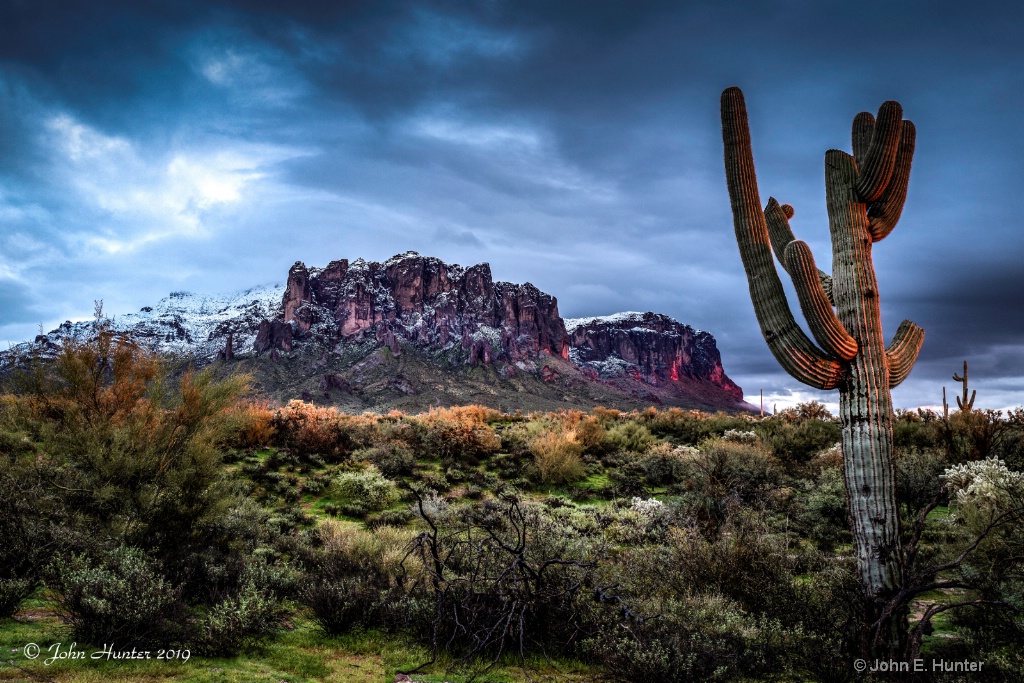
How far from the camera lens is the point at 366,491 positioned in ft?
40.1

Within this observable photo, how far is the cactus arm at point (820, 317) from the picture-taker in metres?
5.18

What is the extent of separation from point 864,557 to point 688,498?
20.3 ft

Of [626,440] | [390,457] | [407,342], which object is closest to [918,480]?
[626,440]

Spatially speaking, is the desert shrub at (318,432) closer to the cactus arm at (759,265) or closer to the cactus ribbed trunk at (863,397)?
the cactus arm at (759,265)

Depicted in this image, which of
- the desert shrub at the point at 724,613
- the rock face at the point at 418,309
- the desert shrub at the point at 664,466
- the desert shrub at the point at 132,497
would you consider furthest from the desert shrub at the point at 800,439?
the rock face at the point at 418,309

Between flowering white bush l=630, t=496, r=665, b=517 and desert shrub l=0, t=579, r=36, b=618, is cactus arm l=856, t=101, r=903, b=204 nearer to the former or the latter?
flowering white bush l=630, t=496, r=665, b=517

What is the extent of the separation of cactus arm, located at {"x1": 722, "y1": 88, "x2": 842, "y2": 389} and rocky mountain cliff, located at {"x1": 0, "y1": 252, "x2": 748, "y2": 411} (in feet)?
266

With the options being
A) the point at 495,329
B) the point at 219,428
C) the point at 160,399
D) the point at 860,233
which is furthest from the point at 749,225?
the point at 495,329

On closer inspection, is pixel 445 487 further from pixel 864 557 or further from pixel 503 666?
pixel 864 557

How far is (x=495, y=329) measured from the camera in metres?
156

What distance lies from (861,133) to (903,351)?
281cm

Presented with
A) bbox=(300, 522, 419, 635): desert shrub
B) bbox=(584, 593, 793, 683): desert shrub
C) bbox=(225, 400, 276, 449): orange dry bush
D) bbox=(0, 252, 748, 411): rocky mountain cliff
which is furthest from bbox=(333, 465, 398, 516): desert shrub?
bbox=(0, 252, 748, 411): rocky mountain cliff

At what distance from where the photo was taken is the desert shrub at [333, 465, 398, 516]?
11.9 metres

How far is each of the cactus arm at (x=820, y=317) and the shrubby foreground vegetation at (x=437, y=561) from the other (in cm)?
160
